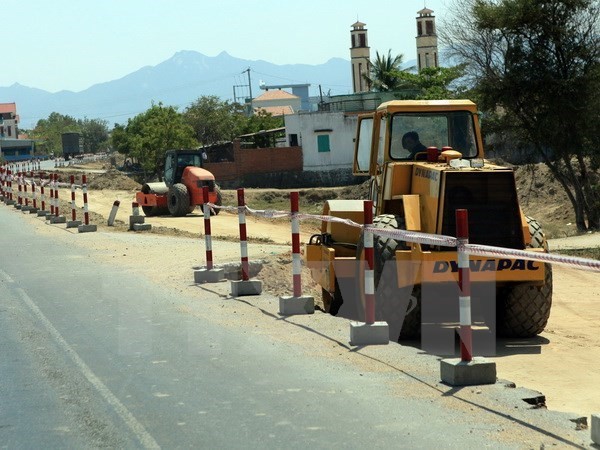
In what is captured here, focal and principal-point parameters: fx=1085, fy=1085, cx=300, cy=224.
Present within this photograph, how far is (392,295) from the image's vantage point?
1267 cm

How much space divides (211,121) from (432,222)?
287 feet

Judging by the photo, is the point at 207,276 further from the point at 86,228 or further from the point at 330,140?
the point at 330,140

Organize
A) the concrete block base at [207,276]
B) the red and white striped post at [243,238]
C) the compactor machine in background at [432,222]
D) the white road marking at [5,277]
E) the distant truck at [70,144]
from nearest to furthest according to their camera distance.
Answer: the compactor machine in background at [432,222] → the red and white striped post at [243,238] → the concrete block base at [207,276] → the white road marking at [5,277] → the distant truck at [70,144]

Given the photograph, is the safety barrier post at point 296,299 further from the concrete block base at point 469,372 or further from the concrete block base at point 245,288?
the concrete block base at point 469,372

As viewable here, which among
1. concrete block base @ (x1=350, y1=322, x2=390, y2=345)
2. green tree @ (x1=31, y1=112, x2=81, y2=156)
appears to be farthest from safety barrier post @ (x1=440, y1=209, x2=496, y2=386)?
green tree @ (x1=31, y1=112, x2=81, y2=156)

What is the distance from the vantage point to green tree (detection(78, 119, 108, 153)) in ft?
585

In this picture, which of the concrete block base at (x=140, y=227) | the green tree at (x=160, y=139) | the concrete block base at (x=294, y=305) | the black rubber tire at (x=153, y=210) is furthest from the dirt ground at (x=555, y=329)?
the green tree at (x=160, y=139)

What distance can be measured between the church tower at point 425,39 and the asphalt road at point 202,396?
367 ft

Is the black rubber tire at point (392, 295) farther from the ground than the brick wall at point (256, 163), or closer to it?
closer to it

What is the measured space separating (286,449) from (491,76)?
30.8 m

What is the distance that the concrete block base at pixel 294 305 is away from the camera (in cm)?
1307

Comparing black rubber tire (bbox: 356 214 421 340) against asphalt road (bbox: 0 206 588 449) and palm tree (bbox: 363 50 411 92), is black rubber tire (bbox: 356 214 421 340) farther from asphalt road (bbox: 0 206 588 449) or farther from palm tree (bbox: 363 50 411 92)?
palm tree (bbox: 363 50 411 92)

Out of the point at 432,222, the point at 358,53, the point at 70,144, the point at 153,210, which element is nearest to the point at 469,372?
the point at 432,222

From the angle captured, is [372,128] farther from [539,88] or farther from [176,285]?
[539,88]
